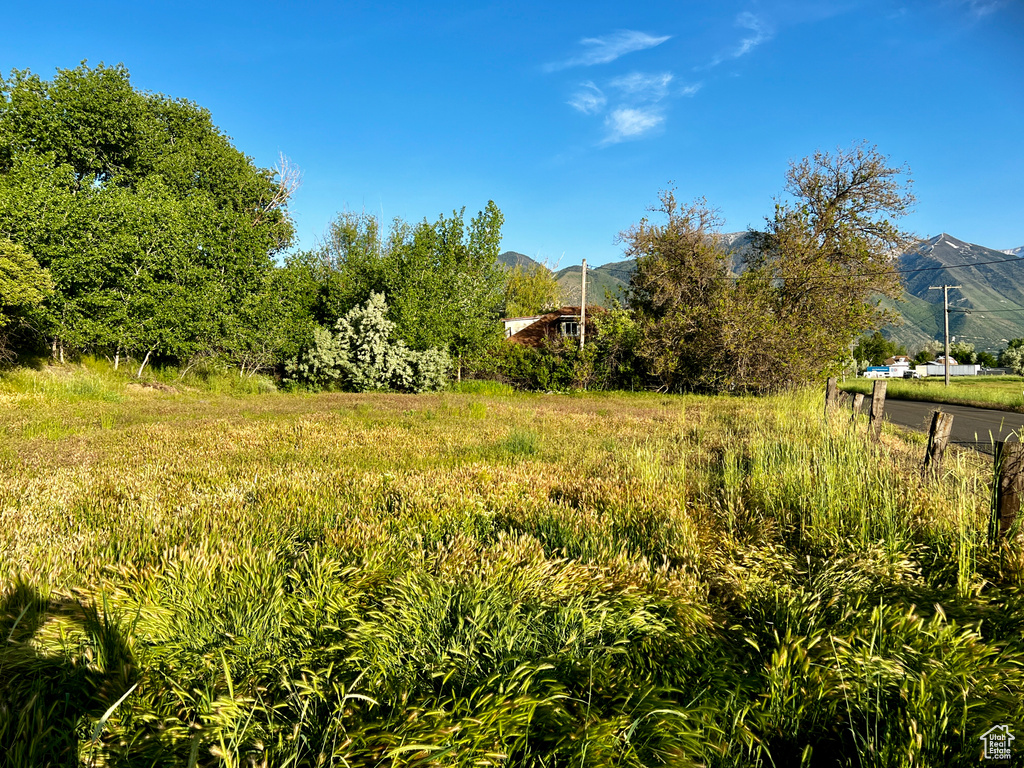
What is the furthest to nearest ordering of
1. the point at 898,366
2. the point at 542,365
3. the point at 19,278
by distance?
the point at 898,366, the point at 542,365, the point at 19,278

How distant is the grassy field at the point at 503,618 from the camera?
1744 mm

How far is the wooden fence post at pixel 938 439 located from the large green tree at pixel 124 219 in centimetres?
2075

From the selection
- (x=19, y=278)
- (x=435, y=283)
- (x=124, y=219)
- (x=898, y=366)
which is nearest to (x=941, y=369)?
(x=898, y=366)

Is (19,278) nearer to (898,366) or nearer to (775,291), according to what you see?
(775,291)

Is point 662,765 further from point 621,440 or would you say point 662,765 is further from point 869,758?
point 621,440

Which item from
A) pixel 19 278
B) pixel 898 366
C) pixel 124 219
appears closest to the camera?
pixel 19 278

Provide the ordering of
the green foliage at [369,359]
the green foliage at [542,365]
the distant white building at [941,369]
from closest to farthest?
the green foliage at [369,359] < the green foliage at [542,365] < the distant white building at [941,369]

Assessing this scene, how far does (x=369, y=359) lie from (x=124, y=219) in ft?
31.1

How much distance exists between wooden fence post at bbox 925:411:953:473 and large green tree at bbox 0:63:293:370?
20.8 meters

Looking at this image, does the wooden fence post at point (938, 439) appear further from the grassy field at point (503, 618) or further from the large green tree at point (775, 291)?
the large green tree at point (775, 291)

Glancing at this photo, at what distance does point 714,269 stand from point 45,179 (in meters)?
25.7

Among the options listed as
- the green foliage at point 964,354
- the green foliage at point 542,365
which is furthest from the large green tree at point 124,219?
the green foliage at point 964,354

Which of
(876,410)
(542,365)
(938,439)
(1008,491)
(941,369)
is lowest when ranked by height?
(1008,491)

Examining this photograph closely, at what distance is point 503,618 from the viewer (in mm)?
2396
